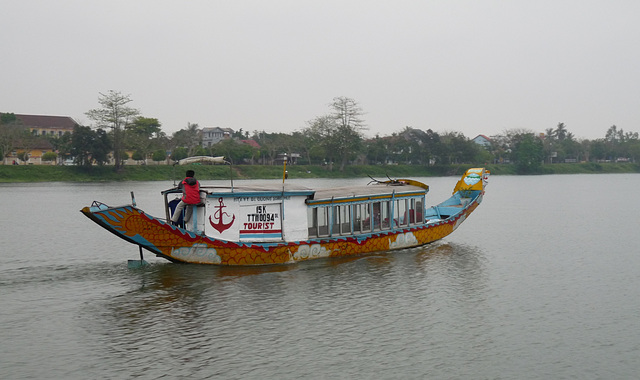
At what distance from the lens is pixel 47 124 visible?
130250mm

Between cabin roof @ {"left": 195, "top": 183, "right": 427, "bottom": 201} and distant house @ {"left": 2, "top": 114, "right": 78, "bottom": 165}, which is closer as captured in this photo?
cabin roof @ {"left": 195, "top": 183, "right": 427, "bottom": 201}

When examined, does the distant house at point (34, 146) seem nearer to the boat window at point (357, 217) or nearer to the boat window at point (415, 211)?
the boat window at point (415, 211)

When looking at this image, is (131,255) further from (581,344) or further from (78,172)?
(78,172)

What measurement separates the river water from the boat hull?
41 centimetres

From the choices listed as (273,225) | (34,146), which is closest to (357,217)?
(273,225)

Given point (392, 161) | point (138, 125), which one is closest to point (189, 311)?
point (138, 125)

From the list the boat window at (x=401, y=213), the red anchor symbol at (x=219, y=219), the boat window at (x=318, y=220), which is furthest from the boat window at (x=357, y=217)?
the red anchor symbol at (x=219, y=219)

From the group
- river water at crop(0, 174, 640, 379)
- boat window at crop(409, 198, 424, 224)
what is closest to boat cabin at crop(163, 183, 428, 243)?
boat window at crop(409, 198, 424, 224)

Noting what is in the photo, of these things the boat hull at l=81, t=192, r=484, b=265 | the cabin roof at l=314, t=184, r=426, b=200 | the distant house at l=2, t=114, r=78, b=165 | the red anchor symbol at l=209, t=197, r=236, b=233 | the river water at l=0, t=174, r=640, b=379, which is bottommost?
the river water at l=0, t=174, r=640, b=379

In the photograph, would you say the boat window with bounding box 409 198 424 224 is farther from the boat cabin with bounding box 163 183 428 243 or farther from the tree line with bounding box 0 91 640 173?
the tree line with bounding box 0 91 640 173

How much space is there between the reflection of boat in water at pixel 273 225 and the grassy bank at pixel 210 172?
53659mm

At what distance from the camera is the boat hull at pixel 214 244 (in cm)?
1716

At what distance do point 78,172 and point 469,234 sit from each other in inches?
2310

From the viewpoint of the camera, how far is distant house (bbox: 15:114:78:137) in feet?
414
